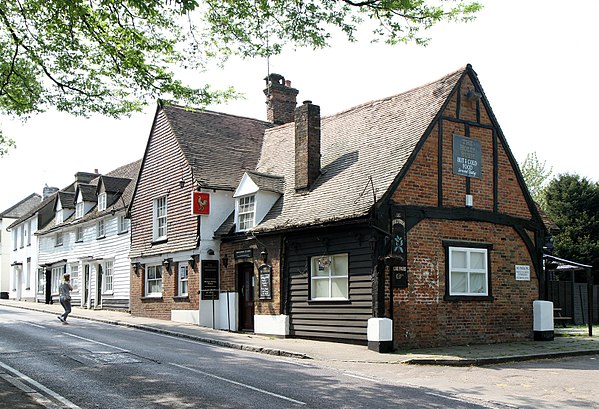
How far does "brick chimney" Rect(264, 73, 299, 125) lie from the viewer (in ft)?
103

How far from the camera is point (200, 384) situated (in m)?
11.1

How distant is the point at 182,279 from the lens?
25938 mm

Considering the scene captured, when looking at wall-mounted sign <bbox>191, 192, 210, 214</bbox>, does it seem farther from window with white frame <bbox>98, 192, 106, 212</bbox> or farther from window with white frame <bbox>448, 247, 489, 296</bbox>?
window with white frame <bbox>98, 192, 106, 212</bbox>

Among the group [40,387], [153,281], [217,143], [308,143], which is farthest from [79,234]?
[40,387]

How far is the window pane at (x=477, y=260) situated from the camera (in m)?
19.4

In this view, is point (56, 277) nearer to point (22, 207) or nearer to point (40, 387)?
point (22, 207)

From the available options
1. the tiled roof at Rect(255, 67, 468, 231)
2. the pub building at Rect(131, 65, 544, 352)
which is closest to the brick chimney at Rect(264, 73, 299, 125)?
the pub building at Rect(131, 65, 544, 352)

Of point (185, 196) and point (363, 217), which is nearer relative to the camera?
point (363, 217)

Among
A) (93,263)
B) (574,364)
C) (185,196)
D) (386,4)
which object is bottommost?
(574,364)

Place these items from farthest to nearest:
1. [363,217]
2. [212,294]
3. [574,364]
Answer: [212,294], [363,217], [574,364]

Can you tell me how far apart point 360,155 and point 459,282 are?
4.90 metres

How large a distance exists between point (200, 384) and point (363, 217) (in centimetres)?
754

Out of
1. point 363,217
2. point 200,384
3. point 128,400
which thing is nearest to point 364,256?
point 363,217

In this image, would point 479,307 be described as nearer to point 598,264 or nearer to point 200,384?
point 200,384
